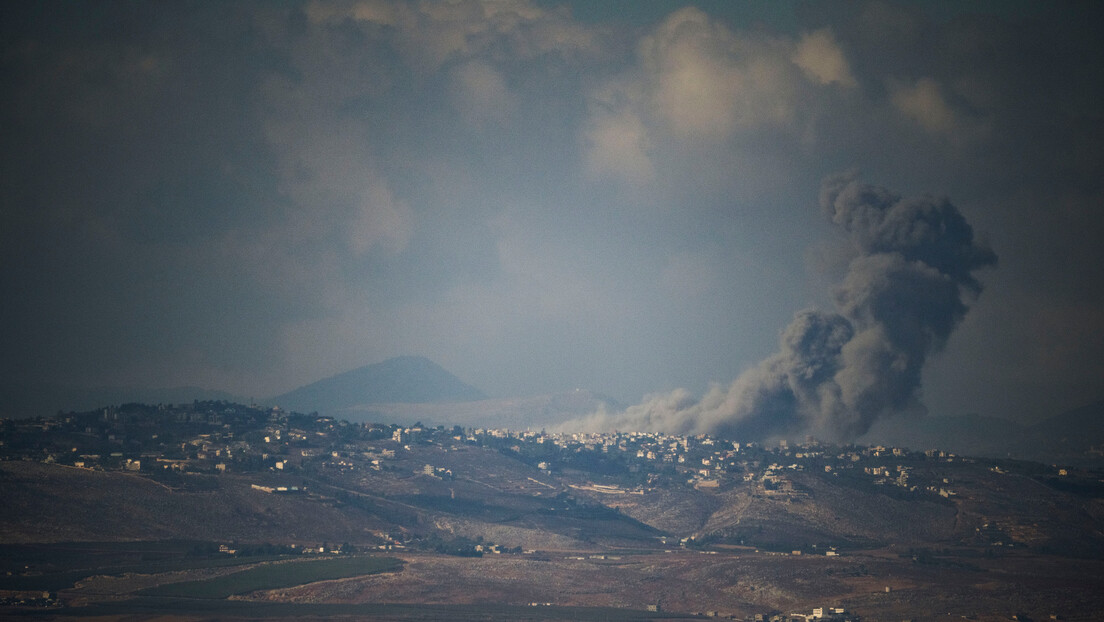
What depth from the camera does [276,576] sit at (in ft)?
409

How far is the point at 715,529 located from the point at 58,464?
325 ft

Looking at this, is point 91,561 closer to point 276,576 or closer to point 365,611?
point 276,576

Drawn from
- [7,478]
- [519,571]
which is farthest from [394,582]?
[7,478]

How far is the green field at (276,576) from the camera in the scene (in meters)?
116

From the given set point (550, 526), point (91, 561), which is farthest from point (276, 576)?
point (550, 526)

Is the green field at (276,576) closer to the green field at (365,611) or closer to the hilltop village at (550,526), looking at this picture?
the hilltop village at (550,526)

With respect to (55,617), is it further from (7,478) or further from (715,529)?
(715,529)

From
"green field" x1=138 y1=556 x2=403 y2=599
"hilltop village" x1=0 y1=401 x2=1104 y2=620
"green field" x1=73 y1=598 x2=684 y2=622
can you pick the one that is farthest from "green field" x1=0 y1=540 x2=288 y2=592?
"green field" x1=73 y1=598 x2=684 y2=622

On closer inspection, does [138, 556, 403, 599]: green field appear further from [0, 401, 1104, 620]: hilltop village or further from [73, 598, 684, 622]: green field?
[73, 598, 684, 622]: green field

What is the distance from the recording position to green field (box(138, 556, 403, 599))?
116m

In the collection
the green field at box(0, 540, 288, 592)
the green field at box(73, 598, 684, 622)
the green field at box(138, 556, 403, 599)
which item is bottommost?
the green field at box(73, 598, 684, 622)

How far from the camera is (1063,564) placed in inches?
5408

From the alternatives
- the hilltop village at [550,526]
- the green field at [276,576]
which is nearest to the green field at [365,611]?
the hilltop village at [550,526]

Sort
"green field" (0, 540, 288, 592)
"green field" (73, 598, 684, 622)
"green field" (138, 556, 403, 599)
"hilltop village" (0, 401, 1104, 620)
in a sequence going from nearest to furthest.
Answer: "green field" (73, 598, 684, 622) → "green field" (0, 540, 288, 592) → "green field" (138, 556, 403, 599) → "hilltop village" (0, 401, 1104, 620)
